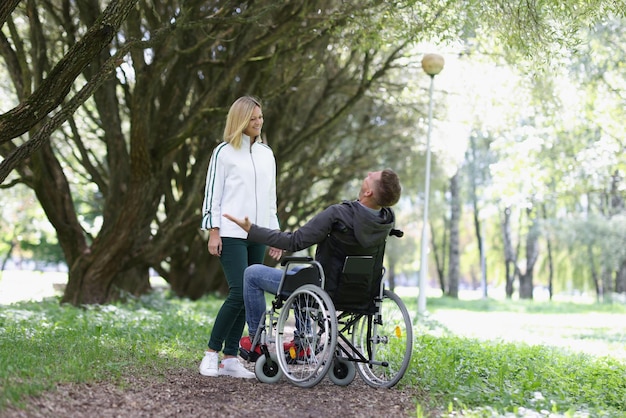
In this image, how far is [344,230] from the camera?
523 cm

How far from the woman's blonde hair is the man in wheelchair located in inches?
25.7

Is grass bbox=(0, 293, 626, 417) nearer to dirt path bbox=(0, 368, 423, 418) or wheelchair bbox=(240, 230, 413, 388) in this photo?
dirt path bbox=(0, 368, 423, 418)

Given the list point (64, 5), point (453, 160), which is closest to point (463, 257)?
point (453, 160)

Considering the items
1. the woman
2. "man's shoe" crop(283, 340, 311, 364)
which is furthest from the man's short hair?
"man's shoe" crop(283, 340, 311, 364)

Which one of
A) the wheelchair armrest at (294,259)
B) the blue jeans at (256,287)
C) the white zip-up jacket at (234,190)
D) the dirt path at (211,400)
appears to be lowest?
the dirt path at (211,400)

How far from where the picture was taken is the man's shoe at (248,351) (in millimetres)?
5520

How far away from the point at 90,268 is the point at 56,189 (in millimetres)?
1363

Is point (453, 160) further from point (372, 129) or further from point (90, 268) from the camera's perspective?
point (90, 268)

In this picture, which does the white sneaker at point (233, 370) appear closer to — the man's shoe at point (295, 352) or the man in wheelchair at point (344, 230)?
the man's shoe at point (295, 352)

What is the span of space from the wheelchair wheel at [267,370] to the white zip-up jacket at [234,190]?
907 millimetres

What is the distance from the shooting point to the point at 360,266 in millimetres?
5266

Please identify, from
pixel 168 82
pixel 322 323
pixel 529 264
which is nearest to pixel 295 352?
pixel 322 323

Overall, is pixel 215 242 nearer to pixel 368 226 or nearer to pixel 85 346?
pixel 368 226

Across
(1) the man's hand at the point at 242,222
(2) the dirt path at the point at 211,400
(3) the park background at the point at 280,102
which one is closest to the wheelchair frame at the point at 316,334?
(2) the dirt path at the point at 211,400
